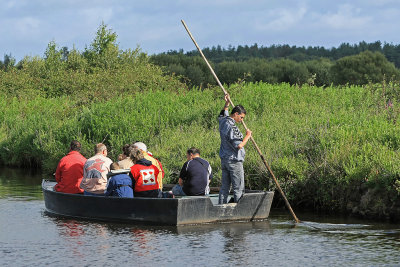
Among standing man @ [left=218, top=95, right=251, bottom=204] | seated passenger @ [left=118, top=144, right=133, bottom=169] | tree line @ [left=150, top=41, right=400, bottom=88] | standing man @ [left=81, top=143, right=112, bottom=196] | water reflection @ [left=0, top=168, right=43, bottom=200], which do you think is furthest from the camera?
tree line @ [left=150, top=41, right=400, bottom=88]

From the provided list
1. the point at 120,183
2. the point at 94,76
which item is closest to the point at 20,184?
the point at 120,183

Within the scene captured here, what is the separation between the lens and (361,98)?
24781mm

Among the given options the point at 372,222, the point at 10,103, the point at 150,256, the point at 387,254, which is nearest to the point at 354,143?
the point at 372,222

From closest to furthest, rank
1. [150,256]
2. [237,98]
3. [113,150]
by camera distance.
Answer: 1. [150,256]
2. [113,150]
3. [237,98]

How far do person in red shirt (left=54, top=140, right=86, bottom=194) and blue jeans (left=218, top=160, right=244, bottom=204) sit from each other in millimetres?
3368

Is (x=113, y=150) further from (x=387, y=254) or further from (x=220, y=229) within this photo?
(x=387, y=254)

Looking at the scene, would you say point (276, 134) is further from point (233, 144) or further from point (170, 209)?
point (170, 209)

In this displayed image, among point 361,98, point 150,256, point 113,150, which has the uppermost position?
point 361,98

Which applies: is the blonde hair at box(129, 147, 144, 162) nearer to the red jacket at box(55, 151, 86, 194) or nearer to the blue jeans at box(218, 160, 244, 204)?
the blue jeans at box(218, 160, 244, 204)

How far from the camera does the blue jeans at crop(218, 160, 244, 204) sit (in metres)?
14.0

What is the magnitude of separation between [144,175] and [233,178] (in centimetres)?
177

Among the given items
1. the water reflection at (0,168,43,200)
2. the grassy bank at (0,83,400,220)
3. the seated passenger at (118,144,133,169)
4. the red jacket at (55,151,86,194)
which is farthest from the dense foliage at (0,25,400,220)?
the red jacket at (55,151,86,194)

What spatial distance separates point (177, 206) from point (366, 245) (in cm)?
367

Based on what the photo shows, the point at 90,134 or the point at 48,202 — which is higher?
the point at 90,134
